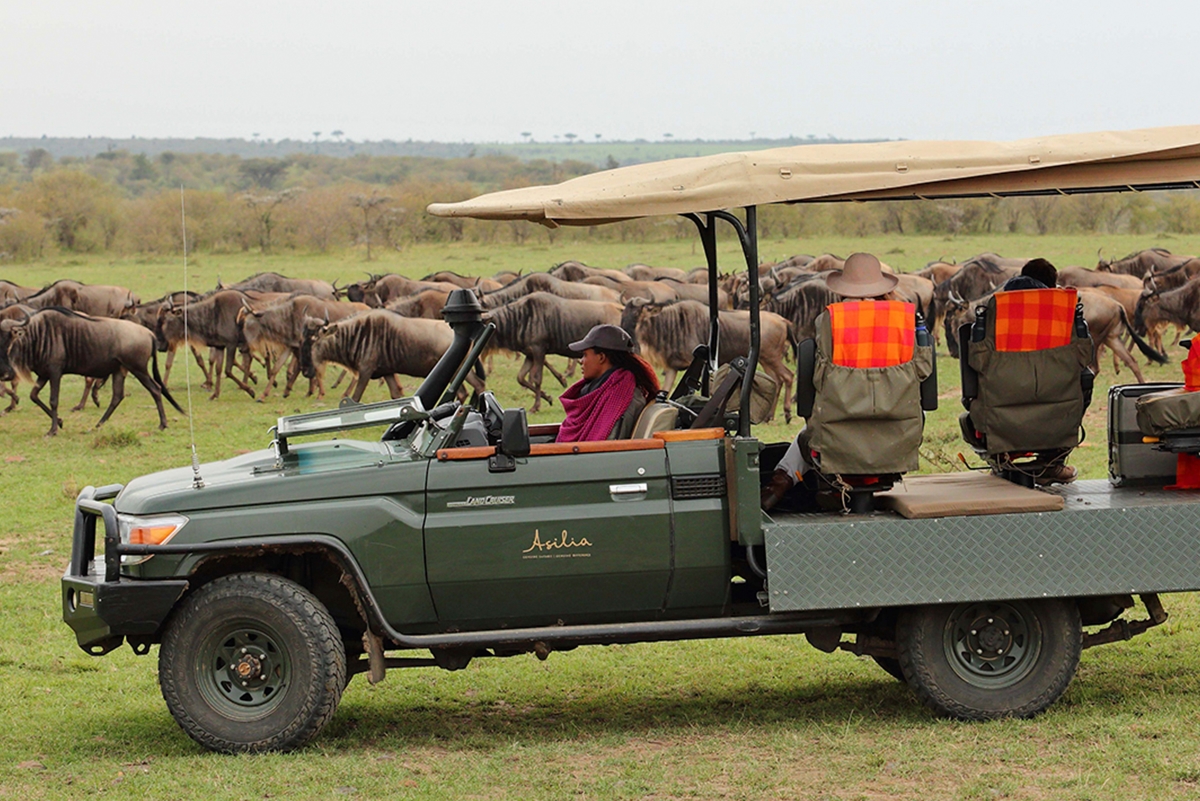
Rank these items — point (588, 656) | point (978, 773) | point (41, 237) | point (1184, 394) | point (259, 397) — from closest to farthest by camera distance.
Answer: point (978, 773) → point (1184, 394) → point (588, 656) → point (259, 397) → point (41, 237)

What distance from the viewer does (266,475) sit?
239 inches

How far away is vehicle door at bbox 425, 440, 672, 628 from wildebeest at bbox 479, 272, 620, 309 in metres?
18.3

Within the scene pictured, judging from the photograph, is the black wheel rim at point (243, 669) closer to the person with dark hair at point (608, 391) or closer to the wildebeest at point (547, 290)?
the person with dark hair at point (608, 391)

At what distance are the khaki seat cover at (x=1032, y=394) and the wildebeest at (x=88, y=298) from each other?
22.1m

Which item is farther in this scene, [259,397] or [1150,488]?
[259,397]

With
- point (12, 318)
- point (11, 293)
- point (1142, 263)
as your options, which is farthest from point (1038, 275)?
point (1142, 263)

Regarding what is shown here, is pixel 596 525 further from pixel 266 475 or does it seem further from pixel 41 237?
pixel 41 237

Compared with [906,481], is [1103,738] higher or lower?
lower

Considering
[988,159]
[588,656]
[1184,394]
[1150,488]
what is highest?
[988,159]

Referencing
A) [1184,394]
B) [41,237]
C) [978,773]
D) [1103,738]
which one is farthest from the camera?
[41,237]

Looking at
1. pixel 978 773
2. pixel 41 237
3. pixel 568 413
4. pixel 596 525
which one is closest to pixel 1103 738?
pixel 978 773

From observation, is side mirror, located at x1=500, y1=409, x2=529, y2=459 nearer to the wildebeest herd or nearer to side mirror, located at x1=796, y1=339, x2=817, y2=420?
side mirror, located at x1=796, y1=339, x2=817, y2=420

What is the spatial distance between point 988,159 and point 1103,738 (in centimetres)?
242

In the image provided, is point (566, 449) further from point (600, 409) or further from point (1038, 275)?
point (1038, 275)
